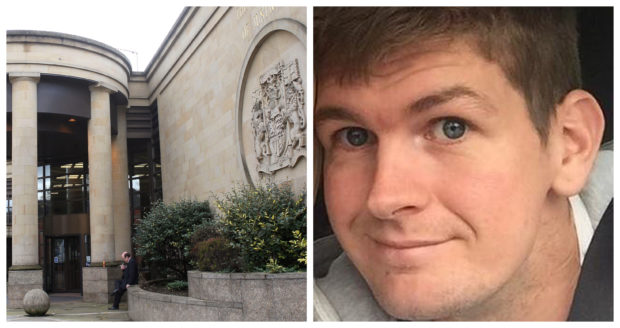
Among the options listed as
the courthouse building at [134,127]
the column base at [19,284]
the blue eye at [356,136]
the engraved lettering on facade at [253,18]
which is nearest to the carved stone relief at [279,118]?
the courthouse building at [134,127]

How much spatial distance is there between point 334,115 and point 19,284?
47.5ft

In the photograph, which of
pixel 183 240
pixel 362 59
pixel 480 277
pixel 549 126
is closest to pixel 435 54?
Answer: pixel 362 59

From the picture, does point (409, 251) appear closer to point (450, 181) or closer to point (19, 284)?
point (450, 181)

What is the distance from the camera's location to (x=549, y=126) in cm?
490

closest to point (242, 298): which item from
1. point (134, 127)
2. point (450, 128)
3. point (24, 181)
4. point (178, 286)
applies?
point (178, 286)

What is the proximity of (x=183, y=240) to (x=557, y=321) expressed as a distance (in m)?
11.0

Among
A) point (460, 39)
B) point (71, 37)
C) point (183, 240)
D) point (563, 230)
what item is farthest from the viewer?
point (71, 37)

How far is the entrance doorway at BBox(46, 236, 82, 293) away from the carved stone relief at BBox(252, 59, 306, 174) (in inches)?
543

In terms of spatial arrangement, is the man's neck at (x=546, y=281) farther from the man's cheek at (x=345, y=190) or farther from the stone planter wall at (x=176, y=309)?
the stone planter wall at (x=176, y=309)

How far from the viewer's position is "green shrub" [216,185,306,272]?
9719 mm

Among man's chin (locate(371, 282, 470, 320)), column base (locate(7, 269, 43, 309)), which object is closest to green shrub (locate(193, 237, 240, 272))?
man's chin (locate(371, 282, 470, 320))

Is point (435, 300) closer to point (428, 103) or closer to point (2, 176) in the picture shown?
point (428, 103)

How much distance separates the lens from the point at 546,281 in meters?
5.09

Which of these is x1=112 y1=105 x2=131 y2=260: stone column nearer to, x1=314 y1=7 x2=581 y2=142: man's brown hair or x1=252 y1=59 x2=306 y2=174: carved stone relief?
x1=252 y1=59 x2=306 y2=174: carved stone relief
